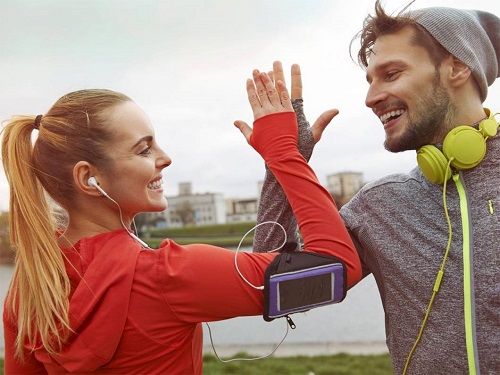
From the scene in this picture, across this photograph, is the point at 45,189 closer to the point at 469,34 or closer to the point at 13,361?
the point at 13,361

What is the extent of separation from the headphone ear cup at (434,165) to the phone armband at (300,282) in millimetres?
541

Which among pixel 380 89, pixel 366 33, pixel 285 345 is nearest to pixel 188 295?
pixel 380 89

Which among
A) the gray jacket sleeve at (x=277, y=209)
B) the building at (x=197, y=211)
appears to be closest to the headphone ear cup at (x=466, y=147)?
the gray jacket sleeve at (x=277, y=209)

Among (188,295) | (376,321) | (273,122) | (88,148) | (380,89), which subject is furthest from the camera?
(376,321)

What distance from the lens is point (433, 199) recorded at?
1934 mm

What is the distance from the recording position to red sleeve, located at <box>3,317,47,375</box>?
5.82 feet

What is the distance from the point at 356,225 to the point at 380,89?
0.51 metres

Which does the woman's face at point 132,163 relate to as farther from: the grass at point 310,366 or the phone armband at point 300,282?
the grass at point 310,366

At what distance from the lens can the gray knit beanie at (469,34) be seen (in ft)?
6.51

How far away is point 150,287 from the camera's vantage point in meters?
1.54

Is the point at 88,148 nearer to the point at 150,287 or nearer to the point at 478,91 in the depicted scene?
the point at 150,287

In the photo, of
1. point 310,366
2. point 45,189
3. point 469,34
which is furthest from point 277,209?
point 310,366

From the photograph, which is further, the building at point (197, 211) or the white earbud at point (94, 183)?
the building at point (197, 211)

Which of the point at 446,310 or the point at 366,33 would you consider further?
the point at 366,33
